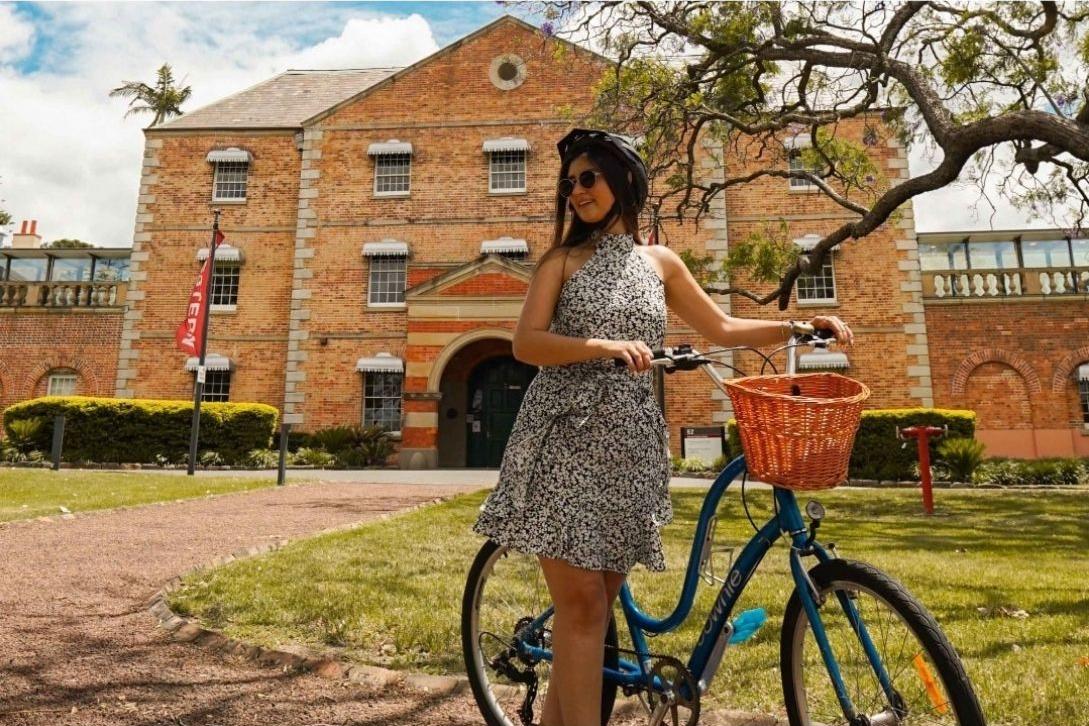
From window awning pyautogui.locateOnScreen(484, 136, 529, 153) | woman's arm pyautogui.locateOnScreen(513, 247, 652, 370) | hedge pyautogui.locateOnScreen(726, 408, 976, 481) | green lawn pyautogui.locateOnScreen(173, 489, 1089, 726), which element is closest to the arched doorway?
window awning pyautogui.locateOnScreen(484, 136, 529, 153)

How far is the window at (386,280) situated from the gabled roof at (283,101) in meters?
5.31

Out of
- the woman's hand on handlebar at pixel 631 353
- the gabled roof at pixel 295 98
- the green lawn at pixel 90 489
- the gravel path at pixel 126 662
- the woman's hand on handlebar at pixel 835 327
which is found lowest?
the gravel path at pixel 126 662

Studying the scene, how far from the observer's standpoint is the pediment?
18.0 metres

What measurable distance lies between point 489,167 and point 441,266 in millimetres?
3328

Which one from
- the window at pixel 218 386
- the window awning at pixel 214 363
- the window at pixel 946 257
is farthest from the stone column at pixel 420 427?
the window at pixel 946 257

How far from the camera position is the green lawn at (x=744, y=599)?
116 inches

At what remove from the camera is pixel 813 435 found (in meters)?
1.75

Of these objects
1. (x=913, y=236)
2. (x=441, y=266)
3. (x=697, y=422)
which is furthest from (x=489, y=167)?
(x=913, y=236)

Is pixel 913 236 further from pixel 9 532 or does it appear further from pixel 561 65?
pixel 9 532

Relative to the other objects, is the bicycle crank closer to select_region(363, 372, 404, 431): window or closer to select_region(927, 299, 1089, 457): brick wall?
select_region(363, 372, 404, 431): window

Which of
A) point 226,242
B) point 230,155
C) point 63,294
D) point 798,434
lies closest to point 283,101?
point 230,155

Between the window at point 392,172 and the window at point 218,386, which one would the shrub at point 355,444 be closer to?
the window at point 218,386

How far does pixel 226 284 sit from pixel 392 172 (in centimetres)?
604

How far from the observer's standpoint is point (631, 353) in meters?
1.84
